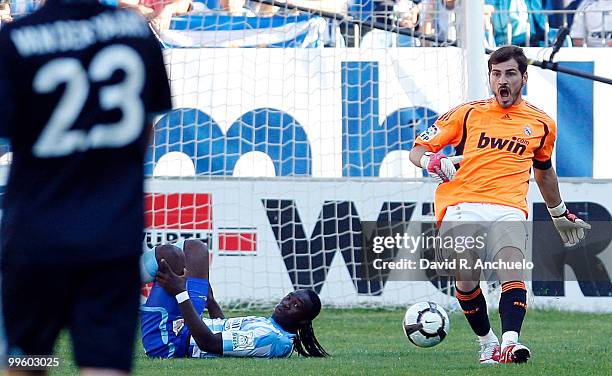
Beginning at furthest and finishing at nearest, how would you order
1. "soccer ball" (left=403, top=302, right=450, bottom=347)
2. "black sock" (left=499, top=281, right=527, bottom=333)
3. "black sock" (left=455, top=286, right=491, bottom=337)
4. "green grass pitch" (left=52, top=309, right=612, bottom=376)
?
"soccer ball" (left=403, top=302, right=450, bottom=347)
"black sock" (left=455, top=286, right=491, bottom=337)
"black sock" (left=499, top=281, right=527, bottom=333)
"green grass pitch" (left=52, top=309, right=612, bottom=376)

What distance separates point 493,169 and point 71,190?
4.96 m

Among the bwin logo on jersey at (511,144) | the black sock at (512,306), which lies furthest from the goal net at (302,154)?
the black sock at (512,306)

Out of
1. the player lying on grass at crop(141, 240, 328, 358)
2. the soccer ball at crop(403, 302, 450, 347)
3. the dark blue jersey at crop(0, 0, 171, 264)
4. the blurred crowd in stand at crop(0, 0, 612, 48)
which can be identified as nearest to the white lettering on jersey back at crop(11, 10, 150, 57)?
the dark blue jersey at crop(0, 0, 171, 264)

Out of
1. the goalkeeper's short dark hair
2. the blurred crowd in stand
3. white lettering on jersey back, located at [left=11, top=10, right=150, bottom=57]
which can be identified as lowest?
the blurred crowd in stand

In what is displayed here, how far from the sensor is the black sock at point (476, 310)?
787 centimetres

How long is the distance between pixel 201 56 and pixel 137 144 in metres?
8.81

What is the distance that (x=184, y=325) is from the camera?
8.11m

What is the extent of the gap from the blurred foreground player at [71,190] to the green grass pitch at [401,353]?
3446 millimetres

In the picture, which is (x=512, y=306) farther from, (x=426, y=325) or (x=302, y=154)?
(x=302, y=154)

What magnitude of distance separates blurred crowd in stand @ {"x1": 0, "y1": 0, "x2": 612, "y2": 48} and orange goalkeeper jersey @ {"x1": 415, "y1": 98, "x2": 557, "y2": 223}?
13.9 feet

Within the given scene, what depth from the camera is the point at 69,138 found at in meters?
3.57

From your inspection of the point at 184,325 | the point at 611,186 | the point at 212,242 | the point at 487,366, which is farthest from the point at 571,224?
the point at 212,242

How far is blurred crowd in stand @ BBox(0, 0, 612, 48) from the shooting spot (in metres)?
12.5

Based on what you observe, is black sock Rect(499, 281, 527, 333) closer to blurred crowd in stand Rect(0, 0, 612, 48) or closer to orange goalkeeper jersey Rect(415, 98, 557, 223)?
orange goalkeeper jersey Rect(415, 98, 557, 223)
